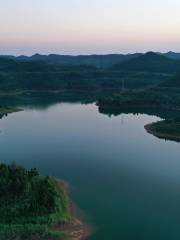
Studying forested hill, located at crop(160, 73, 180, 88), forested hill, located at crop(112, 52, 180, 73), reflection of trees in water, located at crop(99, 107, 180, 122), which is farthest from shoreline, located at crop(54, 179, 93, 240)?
forested hill, located at crop(112, 52, 180, 73)

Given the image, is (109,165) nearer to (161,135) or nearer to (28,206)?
(28,206)

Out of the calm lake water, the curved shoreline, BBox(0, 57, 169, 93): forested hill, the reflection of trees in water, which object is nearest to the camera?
the calm lake water

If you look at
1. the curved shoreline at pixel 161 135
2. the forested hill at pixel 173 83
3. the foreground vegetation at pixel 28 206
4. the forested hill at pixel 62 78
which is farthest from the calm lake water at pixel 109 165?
Answer: the forested hill at pixel 62 78

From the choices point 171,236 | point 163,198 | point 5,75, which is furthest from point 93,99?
point 171,236

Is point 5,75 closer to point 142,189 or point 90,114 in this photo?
point 90,114

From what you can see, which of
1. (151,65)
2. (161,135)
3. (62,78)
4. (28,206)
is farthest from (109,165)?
(151,65)

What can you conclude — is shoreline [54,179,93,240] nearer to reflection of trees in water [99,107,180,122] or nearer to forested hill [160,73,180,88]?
reflection of trees in water [99,107,180,122]
